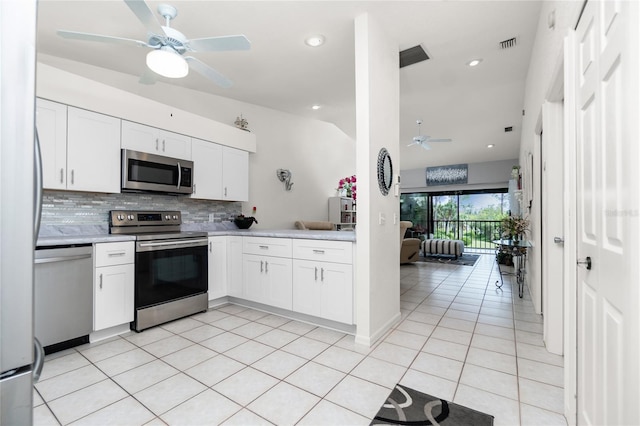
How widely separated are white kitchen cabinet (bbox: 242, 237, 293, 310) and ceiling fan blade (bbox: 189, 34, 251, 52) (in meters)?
1.79

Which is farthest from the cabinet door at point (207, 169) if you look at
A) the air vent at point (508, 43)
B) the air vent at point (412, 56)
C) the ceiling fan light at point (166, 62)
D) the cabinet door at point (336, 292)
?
the air vent at point (508, 43)

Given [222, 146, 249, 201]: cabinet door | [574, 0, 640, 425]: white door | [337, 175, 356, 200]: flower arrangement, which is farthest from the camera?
[337, 175, 356, 200]: flower arrangement

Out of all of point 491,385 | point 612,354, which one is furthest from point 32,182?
point 491,385

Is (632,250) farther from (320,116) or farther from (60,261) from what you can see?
(320,116)

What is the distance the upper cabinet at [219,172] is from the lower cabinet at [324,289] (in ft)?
5.17

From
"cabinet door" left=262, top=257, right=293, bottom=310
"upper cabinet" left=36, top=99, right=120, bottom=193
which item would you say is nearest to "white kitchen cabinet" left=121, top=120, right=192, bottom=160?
"upper cabinet" left=36, top=99, right=120, bottom=193

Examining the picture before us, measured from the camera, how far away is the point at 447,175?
930 cm

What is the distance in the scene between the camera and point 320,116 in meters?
5.46

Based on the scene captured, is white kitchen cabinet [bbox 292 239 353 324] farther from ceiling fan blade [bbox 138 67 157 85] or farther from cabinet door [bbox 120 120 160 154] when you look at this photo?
ceiling fan blade [bbox 138 67 157 85]

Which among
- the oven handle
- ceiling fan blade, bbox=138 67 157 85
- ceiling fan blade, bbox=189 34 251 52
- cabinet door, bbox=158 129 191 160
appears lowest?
the oven handle

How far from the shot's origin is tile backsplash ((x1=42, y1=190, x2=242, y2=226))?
2.76 m

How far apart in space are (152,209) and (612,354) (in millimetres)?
3875

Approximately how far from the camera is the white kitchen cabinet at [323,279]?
8.94ft

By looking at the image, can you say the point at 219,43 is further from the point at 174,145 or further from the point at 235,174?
the point at 235,174
